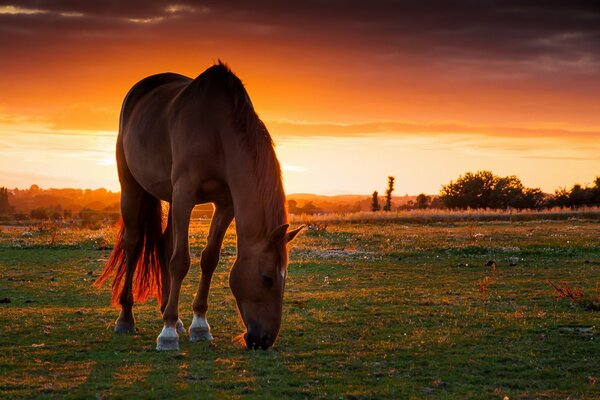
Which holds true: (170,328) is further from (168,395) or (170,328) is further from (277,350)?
(168,395)

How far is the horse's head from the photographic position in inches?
266

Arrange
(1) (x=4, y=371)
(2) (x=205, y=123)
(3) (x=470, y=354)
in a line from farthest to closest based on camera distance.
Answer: (2) (x=205, y=123) < (3) (x=470, y=354) < (1) (x=4, y=371)

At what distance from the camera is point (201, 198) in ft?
25.4

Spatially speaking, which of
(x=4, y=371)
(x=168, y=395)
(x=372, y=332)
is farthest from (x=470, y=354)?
(x=4, y=371)

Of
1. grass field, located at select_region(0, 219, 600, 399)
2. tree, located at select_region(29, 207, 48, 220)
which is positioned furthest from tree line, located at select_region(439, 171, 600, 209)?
grass field, located at select_region(0, 219, 600, 399)

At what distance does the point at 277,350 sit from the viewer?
281 inches

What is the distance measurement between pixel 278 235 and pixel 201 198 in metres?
1.44

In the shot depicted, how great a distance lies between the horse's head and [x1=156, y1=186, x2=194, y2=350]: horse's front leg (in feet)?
3.07

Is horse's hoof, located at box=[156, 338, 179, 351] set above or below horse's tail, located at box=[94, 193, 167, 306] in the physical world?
below

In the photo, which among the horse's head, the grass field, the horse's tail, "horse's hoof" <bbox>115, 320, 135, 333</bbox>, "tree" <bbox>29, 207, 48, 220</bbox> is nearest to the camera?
the grass field

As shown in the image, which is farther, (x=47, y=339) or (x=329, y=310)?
(x=329, y=310)

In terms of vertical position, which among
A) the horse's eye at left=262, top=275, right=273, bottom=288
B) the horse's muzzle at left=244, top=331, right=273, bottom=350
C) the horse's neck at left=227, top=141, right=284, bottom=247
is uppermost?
the horse's neck at left=227, top=141, right=284, bottom=247

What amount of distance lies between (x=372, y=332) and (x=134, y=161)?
12.2ft

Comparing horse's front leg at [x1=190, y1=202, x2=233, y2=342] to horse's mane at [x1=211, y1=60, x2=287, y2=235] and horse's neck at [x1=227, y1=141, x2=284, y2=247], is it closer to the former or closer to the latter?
horse's neck at [x1=227, y1=141, x2=284, y2=247]
